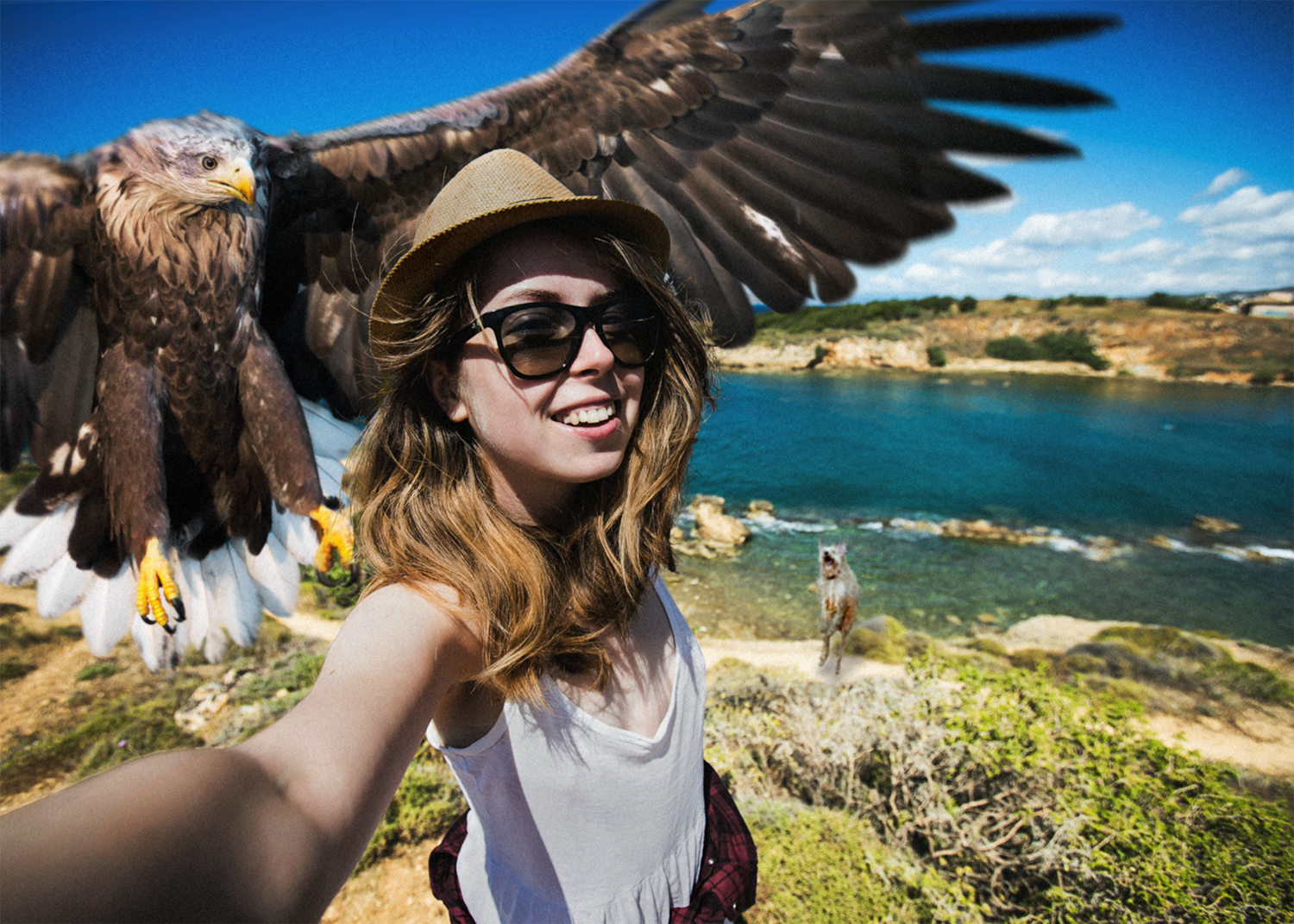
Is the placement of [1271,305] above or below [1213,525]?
above

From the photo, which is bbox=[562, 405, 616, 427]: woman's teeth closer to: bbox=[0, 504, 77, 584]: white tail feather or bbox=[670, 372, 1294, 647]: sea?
bbox=[670, 372, 1294, 647]: sea

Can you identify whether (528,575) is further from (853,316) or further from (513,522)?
(853,316)

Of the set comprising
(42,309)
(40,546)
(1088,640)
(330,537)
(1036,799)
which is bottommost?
(1088,640)

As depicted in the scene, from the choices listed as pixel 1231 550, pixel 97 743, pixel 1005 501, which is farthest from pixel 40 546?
pixel 1005 501

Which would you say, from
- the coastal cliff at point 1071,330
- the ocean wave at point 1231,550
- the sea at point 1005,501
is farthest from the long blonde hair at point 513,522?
the coastal cliff at point 1071,330

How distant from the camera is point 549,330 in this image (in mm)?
1037

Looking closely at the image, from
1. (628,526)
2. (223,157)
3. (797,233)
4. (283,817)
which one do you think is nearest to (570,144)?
(797,233)

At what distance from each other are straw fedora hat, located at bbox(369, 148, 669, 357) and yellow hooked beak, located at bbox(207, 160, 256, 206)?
6.84 feet

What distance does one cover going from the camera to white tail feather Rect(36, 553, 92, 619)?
3.15 m

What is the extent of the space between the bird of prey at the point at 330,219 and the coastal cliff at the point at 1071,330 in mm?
41663

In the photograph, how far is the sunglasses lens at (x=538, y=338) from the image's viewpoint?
1.01 meters

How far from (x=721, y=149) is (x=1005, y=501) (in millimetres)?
23328

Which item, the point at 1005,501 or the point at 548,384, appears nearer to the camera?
the point at 548,384

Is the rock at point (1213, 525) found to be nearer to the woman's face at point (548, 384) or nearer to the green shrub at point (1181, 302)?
the woman's face at point (548, 384)
